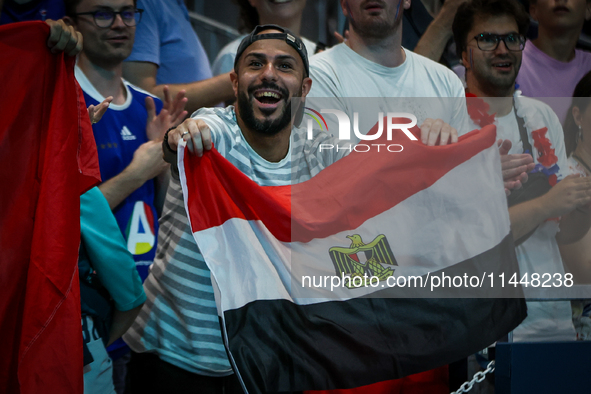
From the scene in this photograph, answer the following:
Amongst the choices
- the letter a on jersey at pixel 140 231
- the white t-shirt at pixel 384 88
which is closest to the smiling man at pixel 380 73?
the white t-shirt at pixel 384 88

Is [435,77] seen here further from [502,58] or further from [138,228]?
[138,228]

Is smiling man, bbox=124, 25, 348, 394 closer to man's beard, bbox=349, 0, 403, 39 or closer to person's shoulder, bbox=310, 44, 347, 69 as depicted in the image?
person's shoulder, bbox=310, 44, 347, 69

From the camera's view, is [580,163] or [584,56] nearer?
[580,163]

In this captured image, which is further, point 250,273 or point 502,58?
point 502,58

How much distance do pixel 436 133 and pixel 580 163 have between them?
1073mm

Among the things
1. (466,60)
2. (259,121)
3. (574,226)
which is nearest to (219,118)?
(259,121)

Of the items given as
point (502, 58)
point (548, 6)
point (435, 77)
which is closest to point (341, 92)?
point (435, 77)

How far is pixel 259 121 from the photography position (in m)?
2.19

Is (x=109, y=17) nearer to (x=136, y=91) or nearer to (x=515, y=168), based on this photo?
(x=136, y=91)

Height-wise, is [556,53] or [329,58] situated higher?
[556,53]

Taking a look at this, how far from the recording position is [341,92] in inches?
103

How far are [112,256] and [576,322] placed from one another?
2.09 m

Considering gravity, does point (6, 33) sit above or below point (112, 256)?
above

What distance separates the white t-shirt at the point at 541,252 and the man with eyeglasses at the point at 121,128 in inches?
62.0
